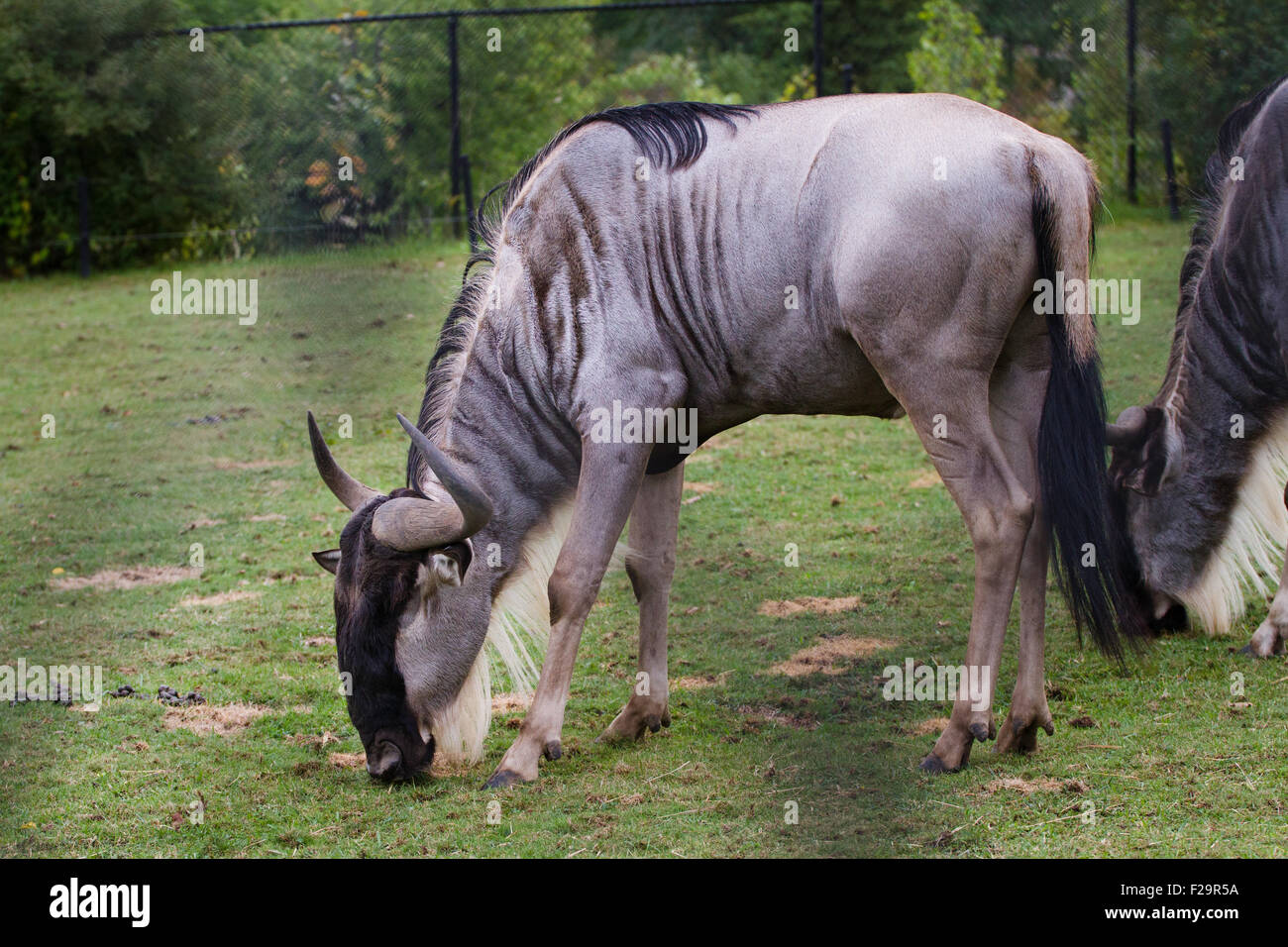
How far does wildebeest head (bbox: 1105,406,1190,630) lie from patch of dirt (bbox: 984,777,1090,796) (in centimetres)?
187

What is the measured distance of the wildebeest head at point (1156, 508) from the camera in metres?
5.89

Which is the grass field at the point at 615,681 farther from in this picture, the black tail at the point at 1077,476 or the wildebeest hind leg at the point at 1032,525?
the black tail at the point at 1077,476

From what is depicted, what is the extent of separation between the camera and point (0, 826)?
172 inches

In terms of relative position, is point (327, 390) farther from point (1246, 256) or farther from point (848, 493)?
point (1246, 256)

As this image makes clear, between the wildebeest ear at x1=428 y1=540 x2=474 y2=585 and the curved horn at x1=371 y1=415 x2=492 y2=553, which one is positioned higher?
the curved horn at x1=371 y1=415 x2=492 y2=553

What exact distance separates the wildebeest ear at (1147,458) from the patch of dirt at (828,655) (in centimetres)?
121

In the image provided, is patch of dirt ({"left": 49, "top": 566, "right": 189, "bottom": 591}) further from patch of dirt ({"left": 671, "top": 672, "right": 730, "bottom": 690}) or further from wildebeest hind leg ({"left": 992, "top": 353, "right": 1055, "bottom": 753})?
wildebeest hind leg ({"left": 992, "top": 353, "right": 1055, "bottom": 753})

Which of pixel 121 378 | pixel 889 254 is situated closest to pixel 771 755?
pixel 889 254

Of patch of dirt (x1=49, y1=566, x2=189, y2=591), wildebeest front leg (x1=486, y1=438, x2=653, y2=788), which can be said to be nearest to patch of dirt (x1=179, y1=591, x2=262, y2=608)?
patch of dirt (x1=49, y1=566, x2=189, y2=591)

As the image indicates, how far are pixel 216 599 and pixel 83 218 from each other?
1004cm

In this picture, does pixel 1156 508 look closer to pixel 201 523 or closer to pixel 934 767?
pixel 934 767

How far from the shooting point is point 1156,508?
19.8ft

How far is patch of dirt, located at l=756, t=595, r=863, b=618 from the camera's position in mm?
6445

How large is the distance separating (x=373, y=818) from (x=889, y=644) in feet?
8.14
